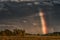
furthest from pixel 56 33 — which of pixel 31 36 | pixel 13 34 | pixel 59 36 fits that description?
pixel 13 34

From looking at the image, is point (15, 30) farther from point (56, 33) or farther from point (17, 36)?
point (56, 33)

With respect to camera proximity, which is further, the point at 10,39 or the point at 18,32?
the point at 18,32

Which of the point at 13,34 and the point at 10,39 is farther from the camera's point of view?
the point at 13,34

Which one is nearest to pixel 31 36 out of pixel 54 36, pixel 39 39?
pixel 39 39

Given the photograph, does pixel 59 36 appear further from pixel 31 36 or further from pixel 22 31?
pixel 22 31

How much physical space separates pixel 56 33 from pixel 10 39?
3387 mm

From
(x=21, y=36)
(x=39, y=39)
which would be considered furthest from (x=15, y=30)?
(x=39, y=39)

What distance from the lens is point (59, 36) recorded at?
14.4m

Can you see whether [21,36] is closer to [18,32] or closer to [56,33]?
[18,32]

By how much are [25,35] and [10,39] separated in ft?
3.96

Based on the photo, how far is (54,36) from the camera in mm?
14375

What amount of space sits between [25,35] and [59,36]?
2.28 meters

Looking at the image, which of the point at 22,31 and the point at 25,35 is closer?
Result: the point at 25,35

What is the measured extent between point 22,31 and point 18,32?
16.5 inches
